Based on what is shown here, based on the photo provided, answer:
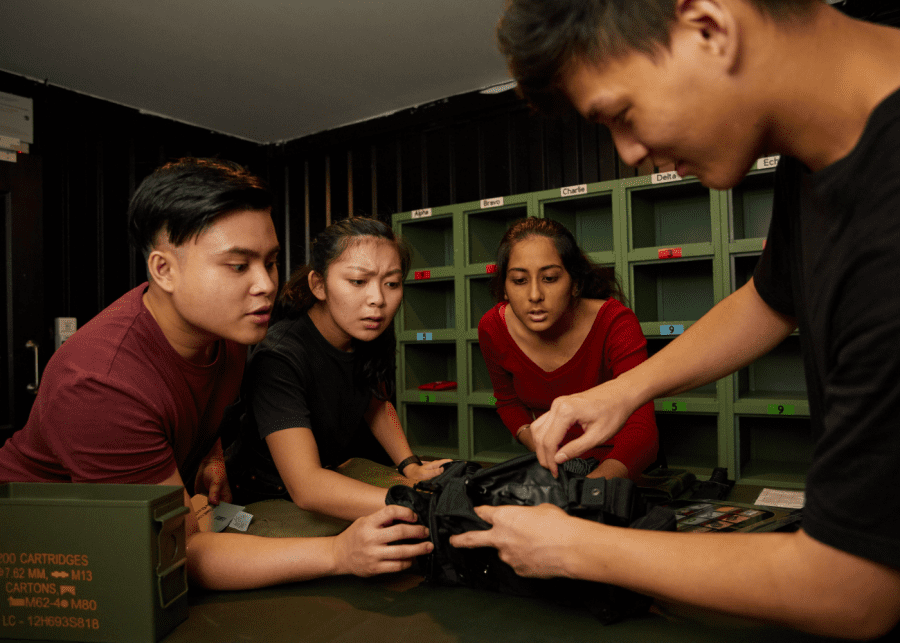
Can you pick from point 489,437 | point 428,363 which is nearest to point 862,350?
point 489,437

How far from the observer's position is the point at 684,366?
1.08 meters

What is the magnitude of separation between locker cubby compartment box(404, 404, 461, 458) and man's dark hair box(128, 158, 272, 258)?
2.63 metres

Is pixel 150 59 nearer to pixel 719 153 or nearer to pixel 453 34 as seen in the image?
pixel 453 34

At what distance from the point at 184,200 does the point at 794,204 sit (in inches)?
45.3

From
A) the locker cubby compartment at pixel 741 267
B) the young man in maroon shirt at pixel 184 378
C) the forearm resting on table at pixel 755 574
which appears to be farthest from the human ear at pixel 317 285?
the locker cubby compartment at pixel 741 267

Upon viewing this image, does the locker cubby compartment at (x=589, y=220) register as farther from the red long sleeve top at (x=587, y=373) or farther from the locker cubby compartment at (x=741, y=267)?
the red long sleeve top at (x=587, y=373)

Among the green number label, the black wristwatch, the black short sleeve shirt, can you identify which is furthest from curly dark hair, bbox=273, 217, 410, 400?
the green number label

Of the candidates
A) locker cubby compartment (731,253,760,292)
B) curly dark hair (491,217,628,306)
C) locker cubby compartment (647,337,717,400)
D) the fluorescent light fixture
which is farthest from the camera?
the fluorescent light fixture

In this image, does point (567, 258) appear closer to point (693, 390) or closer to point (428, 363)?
point (693, 390)

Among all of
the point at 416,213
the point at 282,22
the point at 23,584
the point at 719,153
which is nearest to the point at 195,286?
the point at 23,584

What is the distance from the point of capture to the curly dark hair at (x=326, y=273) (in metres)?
1.79

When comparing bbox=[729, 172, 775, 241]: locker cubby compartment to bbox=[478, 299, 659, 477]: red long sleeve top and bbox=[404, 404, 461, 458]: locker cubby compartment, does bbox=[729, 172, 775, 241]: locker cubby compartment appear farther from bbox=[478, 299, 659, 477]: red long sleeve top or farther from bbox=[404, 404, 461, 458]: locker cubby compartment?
bbox=[404, 404, 461, 458]: locker cubby compartment

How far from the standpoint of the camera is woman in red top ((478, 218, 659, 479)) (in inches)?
83.3

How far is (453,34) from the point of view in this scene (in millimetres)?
3289
